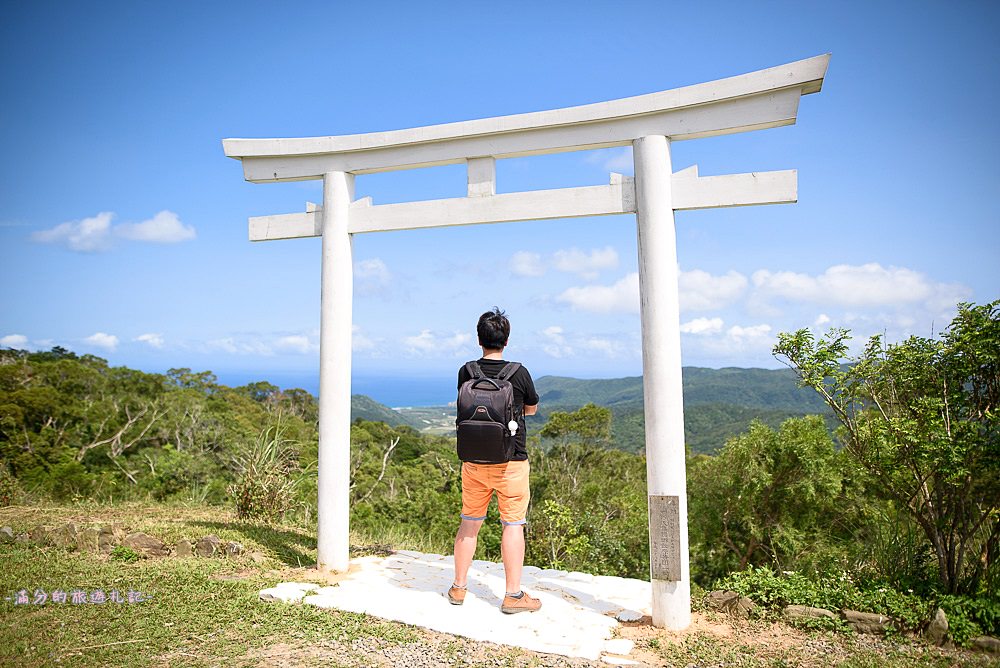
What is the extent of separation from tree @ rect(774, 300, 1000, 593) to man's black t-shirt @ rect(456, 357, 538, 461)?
1.64m

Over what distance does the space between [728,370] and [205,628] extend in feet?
98.7

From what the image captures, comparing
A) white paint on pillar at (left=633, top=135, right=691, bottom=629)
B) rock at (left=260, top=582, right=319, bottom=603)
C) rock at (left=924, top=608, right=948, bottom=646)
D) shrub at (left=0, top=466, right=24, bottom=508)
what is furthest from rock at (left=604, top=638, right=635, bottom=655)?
shrub at (left=0, top=466, right=24, bottom=508)

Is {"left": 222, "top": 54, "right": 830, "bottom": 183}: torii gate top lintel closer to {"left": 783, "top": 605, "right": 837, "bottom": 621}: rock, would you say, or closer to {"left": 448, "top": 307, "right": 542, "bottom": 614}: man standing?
{"left": 448, "top": 307, "right": 542, "bottom": 614}: man standing

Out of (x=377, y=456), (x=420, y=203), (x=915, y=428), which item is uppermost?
(x=420, y=203)

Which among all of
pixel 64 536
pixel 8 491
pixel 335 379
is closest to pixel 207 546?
pixel 64 536

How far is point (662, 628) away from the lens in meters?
3.62

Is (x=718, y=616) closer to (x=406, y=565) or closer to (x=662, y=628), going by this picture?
(x=662, y=628)

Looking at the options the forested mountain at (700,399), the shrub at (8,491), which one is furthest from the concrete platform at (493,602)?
the forested mountain at (700,399)

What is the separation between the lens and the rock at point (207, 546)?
4.85 m

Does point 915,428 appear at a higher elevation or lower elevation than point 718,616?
higher

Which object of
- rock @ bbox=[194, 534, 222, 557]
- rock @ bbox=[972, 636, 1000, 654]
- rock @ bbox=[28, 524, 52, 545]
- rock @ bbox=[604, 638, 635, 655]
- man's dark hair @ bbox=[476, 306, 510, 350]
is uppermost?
man's dark hair @ bbox=[476, 306, 510, 350]

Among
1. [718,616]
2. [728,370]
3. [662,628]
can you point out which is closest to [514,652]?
[662,628]

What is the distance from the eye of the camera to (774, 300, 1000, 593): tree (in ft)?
11.3

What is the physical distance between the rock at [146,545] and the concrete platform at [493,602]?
127cm
